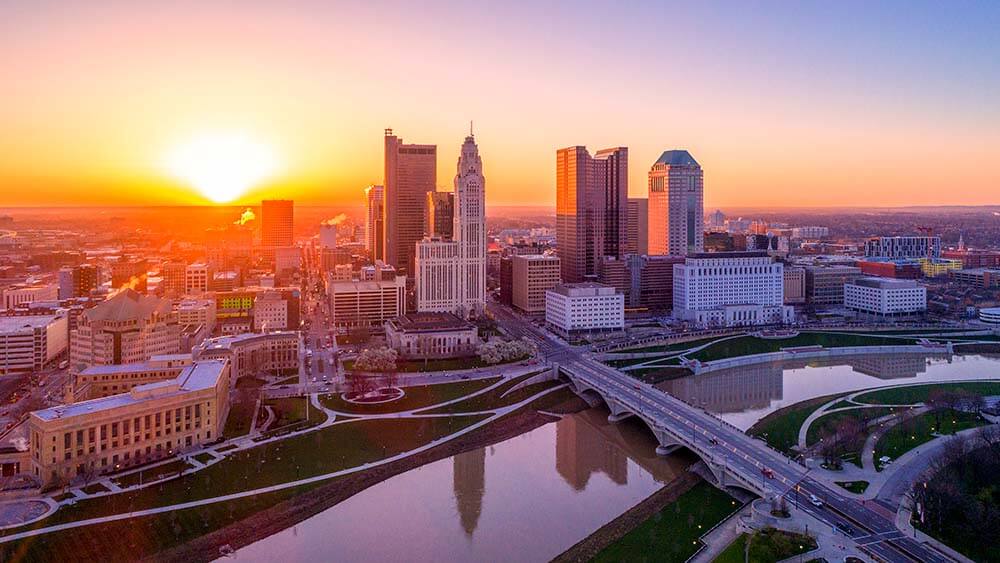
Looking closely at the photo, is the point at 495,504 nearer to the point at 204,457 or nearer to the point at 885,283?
the point at 204,457

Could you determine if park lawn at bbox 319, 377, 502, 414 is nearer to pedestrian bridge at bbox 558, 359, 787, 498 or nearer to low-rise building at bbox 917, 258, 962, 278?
pedestrian bridge at bbox 558, 359, 787, 498

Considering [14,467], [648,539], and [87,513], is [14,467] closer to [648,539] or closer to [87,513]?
[87,513]

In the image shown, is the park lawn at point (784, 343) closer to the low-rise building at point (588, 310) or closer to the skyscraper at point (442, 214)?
the low-rise building at point (588, 310)

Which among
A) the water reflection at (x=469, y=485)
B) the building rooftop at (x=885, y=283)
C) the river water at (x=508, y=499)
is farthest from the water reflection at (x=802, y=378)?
the building rooftop at (x=885, y=283)

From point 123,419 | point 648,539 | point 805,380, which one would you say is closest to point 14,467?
point 123,419

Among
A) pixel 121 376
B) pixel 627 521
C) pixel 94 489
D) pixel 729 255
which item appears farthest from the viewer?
pixel 729 255

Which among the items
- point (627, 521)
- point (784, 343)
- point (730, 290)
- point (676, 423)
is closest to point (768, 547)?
point (627, 521)

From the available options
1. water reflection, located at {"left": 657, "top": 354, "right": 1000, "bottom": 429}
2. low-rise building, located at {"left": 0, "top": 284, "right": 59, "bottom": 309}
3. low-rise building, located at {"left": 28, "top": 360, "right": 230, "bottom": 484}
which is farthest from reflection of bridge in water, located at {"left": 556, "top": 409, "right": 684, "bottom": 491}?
low-rise building, located at {"left": 0, "top": 284, "right": 59, "bottom": 309}
